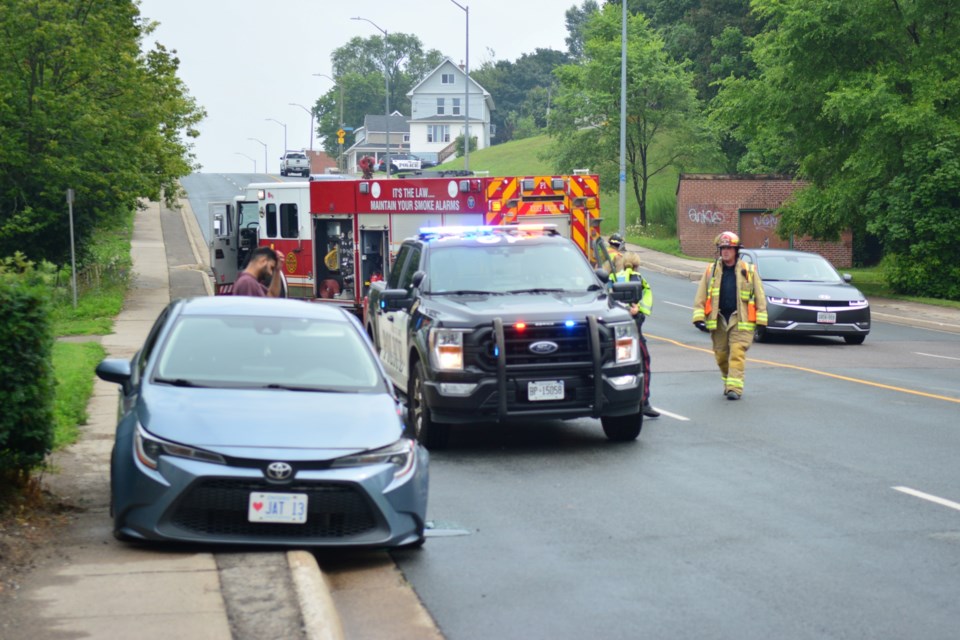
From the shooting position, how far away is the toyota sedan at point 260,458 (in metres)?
7.30

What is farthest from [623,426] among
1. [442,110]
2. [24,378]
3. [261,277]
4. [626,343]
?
[442,110]

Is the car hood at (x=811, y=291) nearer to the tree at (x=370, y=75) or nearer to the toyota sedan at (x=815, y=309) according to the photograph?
the toyota sedan at (x=815, y=309)

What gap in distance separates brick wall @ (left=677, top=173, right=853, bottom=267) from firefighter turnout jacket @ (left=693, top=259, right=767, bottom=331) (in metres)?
37.1

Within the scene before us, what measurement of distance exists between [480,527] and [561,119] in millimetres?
55253

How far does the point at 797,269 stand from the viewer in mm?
24250

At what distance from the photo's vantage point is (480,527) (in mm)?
8789

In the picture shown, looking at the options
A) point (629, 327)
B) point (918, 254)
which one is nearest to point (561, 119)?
point (918, 254)

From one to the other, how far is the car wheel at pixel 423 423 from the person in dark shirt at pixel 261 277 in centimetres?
161

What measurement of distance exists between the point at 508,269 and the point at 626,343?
1635 millimetres

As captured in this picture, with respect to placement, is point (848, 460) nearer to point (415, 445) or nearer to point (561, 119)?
point (415, 445)

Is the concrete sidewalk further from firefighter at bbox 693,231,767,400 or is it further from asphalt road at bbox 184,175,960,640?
firefighter at bbox 693,231,767,400

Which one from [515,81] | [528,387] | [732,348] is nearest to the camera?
→ [528,387]

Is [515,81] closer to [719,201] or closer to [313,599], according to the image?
[719,201]

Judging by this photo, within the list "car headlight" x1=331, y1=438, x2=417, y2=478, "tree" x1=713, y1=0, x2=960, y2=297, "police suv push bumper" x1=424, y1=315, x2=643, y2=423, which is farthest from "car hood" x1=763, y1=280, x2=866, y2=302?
"car headlight" x1=331, y1=438, x2=417, y2=478
